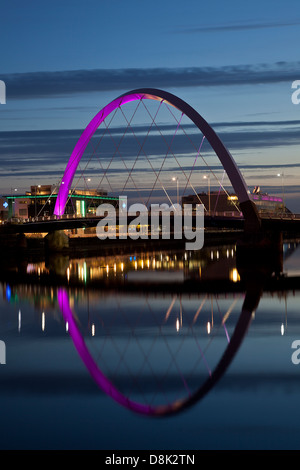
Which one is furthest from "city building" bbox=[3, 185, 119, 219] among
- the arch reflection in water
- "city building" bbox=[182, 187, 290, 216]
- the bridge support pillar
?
the arch reflection in water

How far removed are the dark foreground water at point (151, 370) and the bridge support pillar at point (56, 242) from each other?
42715 millimetres

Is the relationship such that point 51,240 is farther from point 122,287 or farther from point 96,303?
point 96,303

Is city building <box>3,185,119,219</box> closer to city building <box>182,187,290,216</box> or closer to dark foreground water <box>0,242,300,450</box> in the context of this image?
city building <box>182,187,290,216</box>

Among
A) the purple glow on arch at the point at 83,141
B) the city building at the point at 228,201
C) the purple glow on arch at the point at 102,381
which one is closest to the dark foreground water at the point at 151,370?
the purple glow on arch at the point at 102,381

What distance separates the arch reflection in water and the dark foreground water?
36mm

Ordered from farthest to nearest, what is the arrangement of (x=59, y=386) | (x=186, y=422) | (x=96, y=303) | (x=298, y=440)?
(x=96, y=303)
(x=59, y=386)
(x=186, y=422)
(x=298, y=440)

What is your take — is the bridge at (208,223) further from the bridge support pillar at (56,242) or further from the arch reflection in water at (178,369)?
the arch reflection in water at (178,369)

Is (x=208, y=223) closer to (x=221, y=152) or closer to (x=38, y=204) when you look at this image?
(x=221, y=152)

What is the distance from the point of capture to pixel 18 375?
2009 cm

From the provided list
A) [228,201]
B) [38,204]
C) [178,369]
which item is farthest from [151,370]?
[228,201]

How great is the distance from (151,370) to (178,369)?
817mm

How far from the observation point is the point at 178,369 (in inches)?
813
